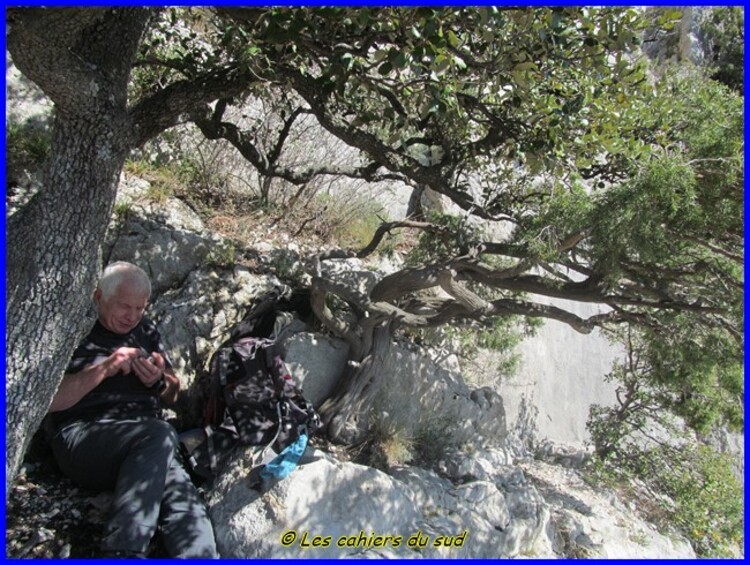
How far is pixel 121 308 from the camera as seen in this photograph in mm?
3270

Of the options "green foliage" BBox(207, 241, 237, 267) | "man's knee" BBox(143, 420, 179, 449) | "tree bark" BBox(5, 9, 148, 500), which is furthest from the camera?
"green foliage" BBox(207, 241, 237, 267)

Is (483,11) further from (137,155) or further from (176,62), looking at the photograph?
(137,155)

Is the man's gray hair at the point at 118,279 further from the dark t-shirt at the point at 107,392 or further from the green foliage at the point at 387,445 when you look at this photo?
the green foliage at the point at 387,445

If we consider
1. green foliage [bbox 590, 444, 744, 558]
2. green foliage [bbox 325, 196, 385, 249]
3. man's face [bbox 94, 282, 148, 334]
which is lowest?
green foliage [bbox 590, 444, 744, 558]

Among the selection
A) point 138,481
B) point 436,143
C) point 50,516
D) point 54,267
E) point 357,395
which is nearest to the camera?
point 54,267

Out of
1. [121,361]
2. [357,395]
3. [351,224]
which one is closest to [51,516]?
[121,361]

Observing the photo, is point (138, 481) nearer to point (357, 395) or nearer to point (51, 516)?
point (51, 516)

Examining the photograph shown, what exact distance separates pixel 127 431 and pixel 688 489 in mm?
5098

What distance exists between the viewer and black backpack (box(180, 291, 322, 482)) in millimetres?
3541

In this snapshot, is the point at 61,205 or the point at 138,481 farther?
the point at 138,481

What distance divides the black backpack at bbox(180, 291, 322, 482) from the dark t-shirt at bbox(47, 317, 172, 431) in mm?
390

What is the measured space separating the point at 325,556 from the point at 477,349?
365 centimetres

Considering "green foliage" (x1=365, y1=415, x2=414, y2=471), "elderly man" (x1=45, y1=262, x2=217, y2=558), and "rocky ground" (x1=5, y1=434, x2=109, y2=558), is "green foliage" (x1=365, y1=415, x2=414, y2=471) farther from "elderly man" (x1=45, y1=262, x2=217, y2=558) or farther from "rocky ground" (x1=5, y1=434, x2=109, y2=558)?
"rocky ground" (x1=5, y1=434, x2=109, y2=558)

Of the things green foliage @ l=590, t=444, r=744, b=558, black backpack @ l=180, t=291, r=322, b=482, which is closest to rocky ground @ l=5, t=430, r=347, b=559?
black backpack @ l=180, t=291, r=322, b=482
